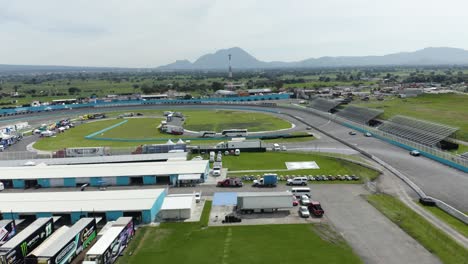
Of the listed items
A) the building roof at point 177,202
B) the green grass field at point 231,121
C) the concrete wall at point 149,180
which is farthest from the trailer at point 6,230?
the green grass field at point 231,121

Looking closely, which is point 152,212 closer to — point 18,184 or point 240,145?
point 18,184

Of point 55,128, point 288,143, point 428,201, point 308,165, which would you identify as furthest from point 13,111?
point 428,201

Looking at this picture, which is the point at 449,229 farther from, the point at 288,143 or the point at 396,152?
the point at 288,143

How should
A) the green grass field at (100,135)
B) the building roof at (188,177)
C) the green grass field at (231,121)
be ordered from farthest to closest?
1. the green grass field at (231,121)
2. the green grass field at (100,135)
3. the building roof at (188,177)

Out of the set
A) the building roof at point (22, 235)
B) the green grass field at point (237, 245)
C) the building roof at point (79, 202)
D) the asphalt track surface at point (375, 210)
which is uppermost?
the building roof at point (22, 235)

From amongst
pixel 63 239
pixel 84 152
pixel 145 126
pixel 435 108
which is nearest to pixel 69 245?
pixel 63 239

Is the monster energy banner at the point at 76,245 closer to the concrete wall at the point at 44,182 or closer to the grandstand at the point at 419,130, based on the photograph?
the concrete wall at the point at 44,182
